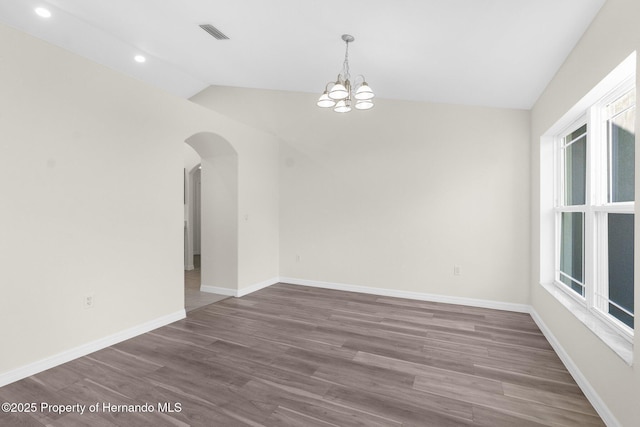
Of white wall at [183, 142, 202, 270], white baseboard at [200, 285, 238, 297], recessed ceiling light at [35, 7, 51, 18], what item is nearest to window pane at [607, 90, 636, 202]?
white baseboard at [200, 285, 238, 297]

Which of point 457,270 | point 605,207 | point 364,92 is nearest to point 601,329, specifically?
point 605,207

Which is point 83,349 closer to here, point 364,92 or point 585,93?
point 364,92

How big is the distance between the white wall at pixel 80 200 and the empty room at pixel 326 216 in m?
0.02

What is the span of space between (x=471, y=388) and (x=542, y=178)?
2406mm

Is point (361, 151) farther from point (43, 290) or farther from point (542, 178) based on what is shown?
point (43, 290)

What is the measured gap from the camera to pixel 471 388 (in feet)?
7.79

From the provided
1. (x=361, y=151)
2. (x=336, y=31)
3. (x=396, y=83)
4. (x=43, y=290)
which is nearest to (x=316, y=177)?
(x=361, y=151)

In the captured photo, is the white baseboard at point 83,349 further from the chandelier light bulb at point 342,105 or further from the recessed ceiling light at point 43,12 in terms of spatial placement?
the recessed ceiling light at point 43,12

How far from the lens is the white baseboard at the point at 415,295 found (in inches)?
166

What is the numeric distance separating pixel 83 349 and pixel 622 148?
437 cm

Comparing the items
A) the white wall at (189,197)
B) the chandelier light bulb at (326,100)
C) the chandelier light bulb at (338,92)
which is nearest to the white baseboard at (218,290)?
the white wall at (189,197)

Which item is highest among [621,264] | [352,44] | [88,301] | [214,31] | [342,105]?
[214,31]

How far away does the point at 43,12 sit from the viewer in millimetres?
3580

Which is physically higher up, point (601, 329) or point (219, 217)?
point (219, 217)
